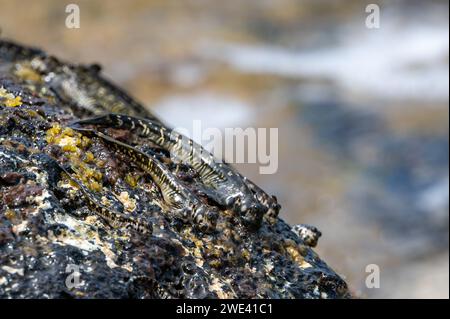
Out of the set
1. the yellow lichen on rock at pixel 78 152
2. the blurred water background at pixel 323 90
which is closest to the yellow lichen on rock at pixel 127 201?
the yellow lichen on rock at pixel 78 152

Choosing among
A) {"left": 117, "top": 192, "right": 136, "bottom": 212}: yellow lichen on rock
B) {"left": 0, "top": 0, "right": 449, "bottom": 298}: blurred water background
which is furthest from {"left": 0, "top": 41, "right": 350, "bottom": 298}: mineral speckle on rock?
{"left": 0, "top": 0, "right": 449, "bottom": 298}: blurred water background

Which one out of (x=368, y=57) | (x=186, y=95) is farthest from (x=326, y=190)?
(x=368, y=57)

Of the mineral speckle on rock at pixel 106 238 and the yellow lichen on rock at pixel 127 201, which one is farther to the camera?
the yellow lichen on rock at pixel 127 201

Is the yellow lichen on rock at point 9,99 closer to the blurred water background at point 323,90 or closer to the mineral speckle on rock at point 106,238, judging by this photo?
the mineral speckle on rock at point 106,238

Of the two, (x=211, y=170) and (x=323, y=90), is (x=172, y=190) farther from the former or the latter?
(x=323, y=90)

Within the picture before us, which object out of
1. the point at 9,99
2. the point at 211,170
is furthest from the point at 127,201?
the point at 9,99

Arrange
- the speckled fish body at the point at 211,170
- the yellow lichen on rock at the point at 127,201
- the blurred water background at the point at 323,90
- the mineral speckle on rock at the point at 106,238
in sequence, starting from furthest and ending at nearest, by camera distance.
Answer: the blurred water background at the point at 323,90 < the speckled fish body at the point at 211,170 < the yellow lichen on rock at the point at 127,201 < the mineral speckle on rock at the point at 106,238

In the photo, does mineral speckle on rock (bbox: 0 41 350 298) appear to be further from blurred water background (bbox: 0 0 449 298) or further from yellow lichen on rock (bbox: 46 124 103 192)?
blurred water background (bbox: 0 0 449 298)
